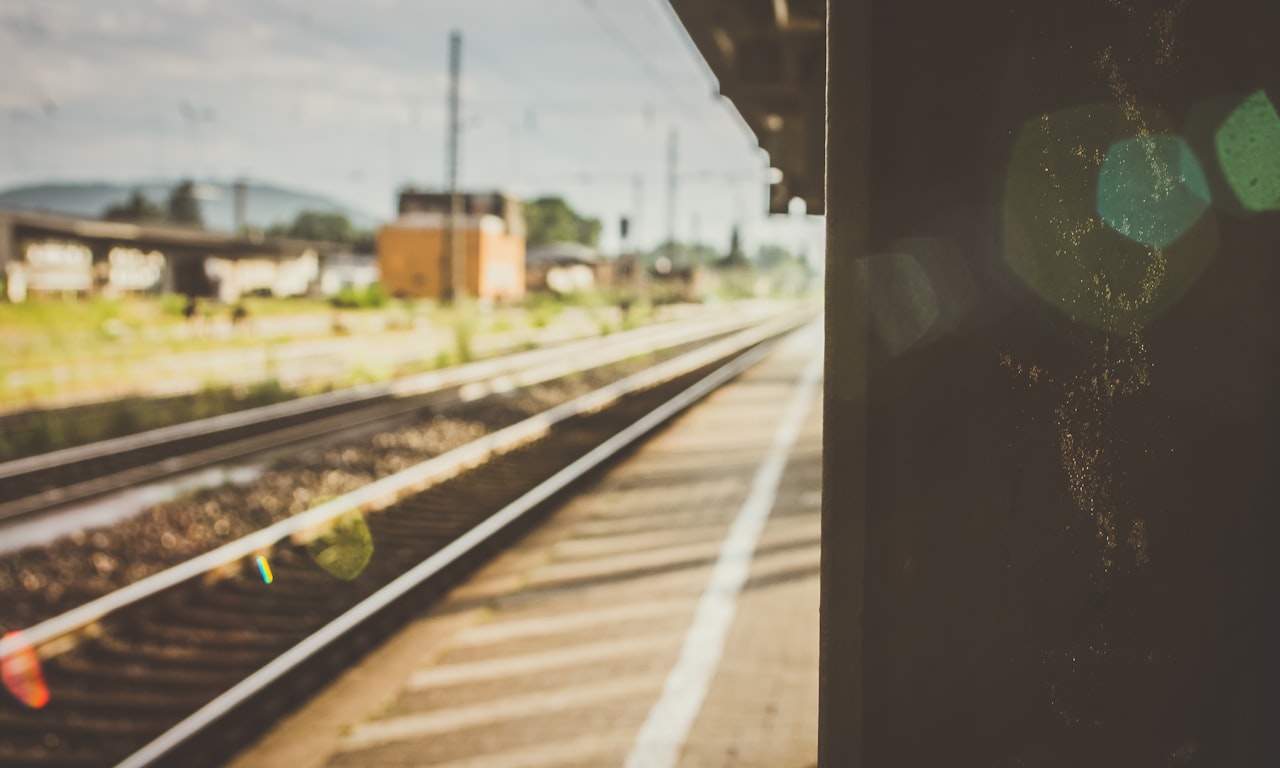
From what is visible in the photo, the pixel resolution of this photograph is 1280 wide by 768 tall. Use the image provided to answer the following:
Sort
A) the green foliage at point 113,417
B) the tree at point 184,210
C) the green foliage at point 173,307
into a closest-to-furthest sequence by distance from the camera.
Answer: the green foliage at point 113,417
the green foliage at point 173,307
the tree at point 184,210

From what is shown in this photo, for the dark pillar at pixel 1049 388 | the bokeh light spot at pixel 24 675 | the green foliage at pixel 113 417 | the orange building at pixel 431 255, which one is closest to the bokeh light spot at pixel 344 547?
the bokeh light spot at pixel 24 675

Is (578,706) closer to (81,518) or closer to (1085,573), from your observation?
(1085,573)

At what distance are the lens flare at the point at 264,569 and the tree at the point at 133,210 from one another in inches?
4395

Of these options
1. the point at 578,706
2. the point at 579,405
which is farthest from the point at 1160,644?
the point at 579,405

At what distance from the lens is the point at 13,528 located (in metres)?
8.52

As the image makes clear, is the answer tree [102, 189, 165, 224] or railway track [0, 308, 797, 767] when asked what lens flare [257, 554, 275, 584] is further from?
tree [102, 189, 165, 224]

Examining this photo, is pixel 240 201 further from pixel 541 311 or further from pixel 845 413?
pixel 845 413

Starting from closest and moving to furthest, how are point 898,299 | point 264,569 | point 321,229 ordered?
point 898,299, point 264,569, point 321,229

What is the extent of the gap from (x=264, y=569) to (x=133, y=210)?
387 ft

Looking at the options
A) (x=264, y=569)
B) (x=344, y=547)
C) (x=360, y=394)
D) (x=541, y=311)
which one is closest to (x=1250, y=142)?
(x=264, y=569)

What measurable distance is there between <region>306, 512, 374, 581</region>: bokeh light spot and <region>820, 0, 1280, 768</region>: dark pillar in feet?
20.6

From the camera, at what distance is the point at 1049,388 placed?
65.8 inches

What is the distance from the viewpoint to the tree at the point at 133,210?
111 m

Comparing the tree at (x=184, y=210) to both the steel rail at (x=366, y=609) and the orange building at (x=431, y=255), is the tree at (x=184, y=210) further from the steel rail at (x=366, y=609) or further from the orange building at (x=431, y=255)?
the steel rail at (x=366, y=609)
